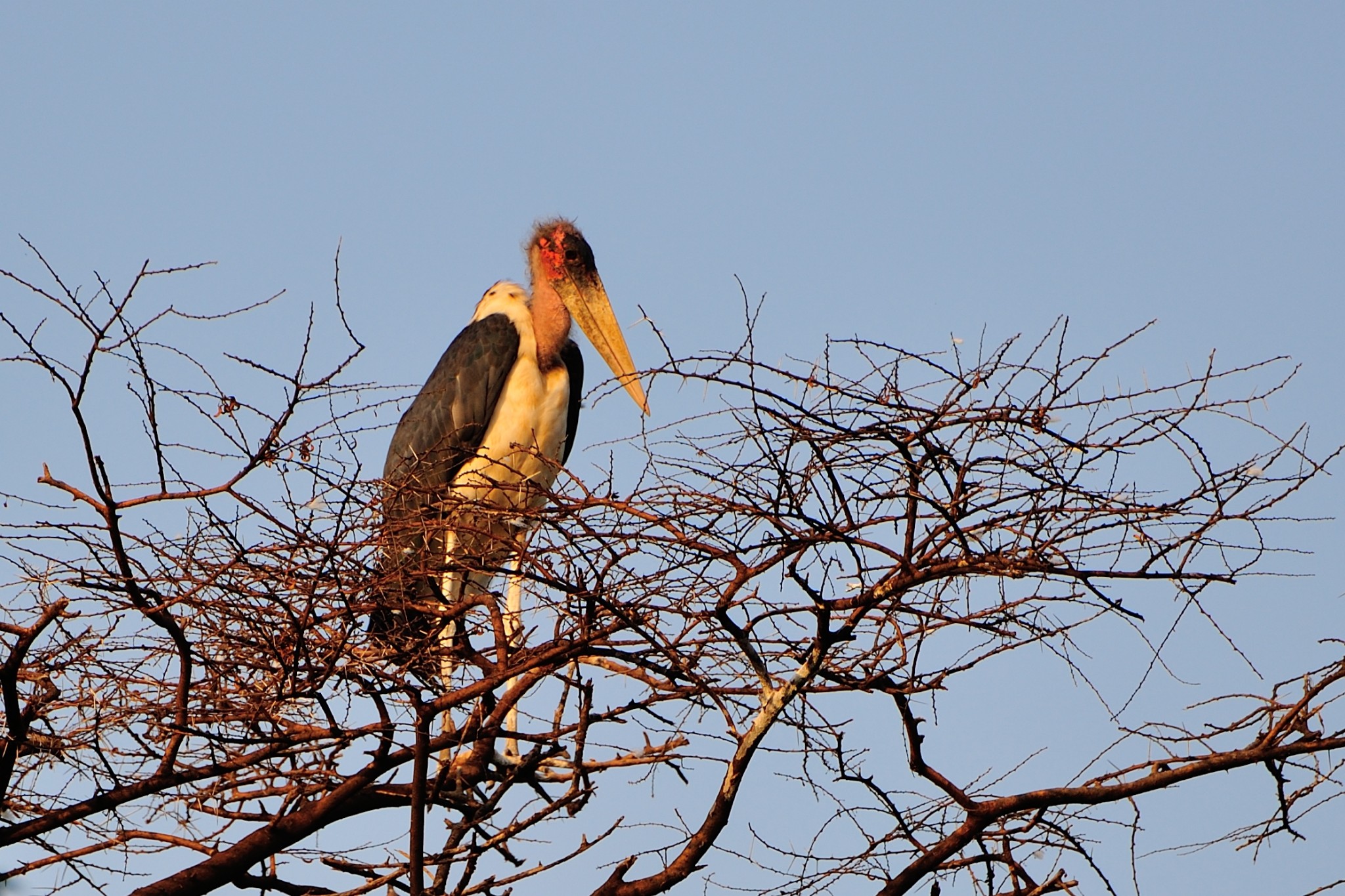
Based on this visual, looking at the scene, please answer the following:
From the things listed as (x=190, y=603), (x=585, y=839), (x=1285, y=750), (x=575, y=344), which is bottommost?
(x=1285, y=750)

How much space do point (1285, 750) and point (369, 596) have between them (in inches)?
89.4

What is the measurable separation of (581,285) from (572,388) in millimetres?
800

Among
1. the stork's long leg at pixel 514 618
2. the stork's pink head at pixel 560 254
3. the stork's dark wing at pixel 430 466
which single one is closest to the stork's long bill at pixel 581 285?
the stork's pink head at pixel 560 254

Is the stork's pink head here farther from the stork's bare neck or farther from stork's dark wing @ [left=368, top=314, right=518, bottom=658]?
stork's dark wing @ [left=368, top=314, right=518, bottom=658]

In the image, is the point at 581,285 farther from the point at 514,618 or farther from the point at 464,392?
the point at 514,618

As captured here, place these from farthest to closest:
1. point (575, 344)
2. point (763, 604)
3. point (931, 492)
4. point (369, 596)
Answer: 1. point (575, 344)
2. point (369, 596)
3. point (763, 604)
4. point (931, 492)

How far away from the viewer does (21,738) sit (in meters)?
3.75

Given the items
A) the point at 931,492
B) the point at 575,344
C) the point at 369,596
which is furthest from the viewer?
the point at 575,344

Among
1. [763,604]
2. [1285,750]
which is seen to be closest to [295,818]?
[763,604]

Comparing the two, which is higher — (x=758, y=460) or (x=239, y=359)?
(x=239, y=359)

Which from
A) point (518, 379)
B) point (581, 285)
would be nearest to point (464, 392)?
point (518, 379)

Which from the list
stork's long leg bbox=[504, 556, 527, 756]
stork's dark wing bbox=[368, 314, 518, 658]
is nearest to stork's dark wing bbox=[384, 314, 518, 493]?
stork's dark wing bbox=[368, 314, 518, 658]

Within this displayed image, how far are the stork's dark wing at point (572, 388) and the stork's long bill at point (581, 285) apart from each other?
379 mm

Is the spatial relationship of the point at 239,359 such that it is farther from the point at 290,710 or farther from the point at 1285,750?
Answer: the point at 1285,750
